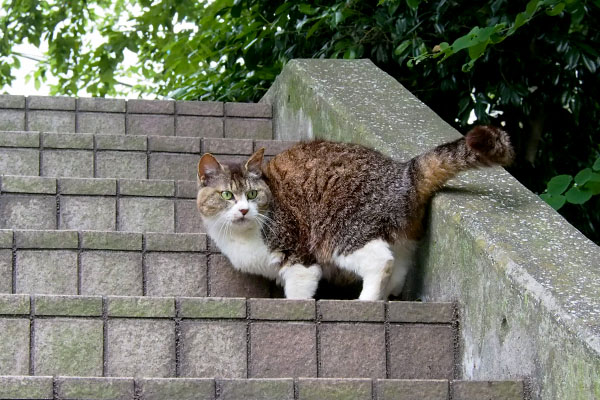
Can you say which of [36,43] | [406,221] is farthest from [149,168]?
[36,43]

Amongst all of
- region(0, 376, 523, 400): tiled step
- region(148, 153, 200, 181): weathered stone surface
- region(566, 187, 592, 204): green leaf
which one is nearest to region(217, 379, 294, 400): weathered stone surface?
region(0, 376, 523, 400): tiled step

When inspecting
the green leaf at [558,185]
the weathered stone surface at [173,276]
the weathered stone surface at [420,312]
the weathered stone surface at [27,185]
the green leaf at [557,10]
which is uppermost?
the green leaf at [557,10]

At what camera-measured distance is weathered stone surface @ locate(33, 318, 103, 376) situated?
3133 mm

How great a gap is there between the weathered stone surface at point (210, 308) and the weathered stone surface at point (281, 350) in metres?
0.07

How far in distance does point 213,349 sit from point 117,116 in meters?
2.84

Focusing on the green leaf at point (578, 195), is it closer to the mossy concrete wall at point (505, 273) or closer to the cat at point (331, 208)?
the mossy concrete wall at point (505, 273)

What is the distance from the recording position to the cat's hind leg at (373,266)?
3.70m

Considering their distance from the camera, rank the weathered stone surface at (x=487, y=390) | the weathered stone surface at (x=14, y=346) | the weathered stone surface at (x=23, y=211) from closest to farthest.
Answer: the weathered stone surface at (x=487, y=390) < the weathered stone surface at (x=14, y=346) < the weathered stone surface at (x=23, y=211)

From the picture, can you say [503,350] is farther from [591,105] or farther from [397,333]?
[591,105]

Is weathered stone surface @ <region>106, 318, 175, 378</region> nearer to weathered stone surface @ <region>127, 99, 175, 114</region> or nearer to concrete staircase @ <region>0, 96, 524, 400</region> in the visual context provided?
concrete staircase @ <region>0, 96, 524, 400</region>

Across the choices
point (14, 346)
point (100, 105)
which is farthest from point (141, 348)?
point (100, 105)

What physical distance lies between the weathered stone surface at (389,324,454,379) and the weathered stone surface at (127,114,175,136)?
277cm

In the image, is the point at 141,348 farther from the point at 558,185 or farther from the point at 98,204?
the point at 558,185

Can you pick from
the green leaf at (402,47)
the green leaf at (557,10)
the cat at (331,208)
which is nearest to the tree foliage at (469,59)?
the green leaf at (402,47)
